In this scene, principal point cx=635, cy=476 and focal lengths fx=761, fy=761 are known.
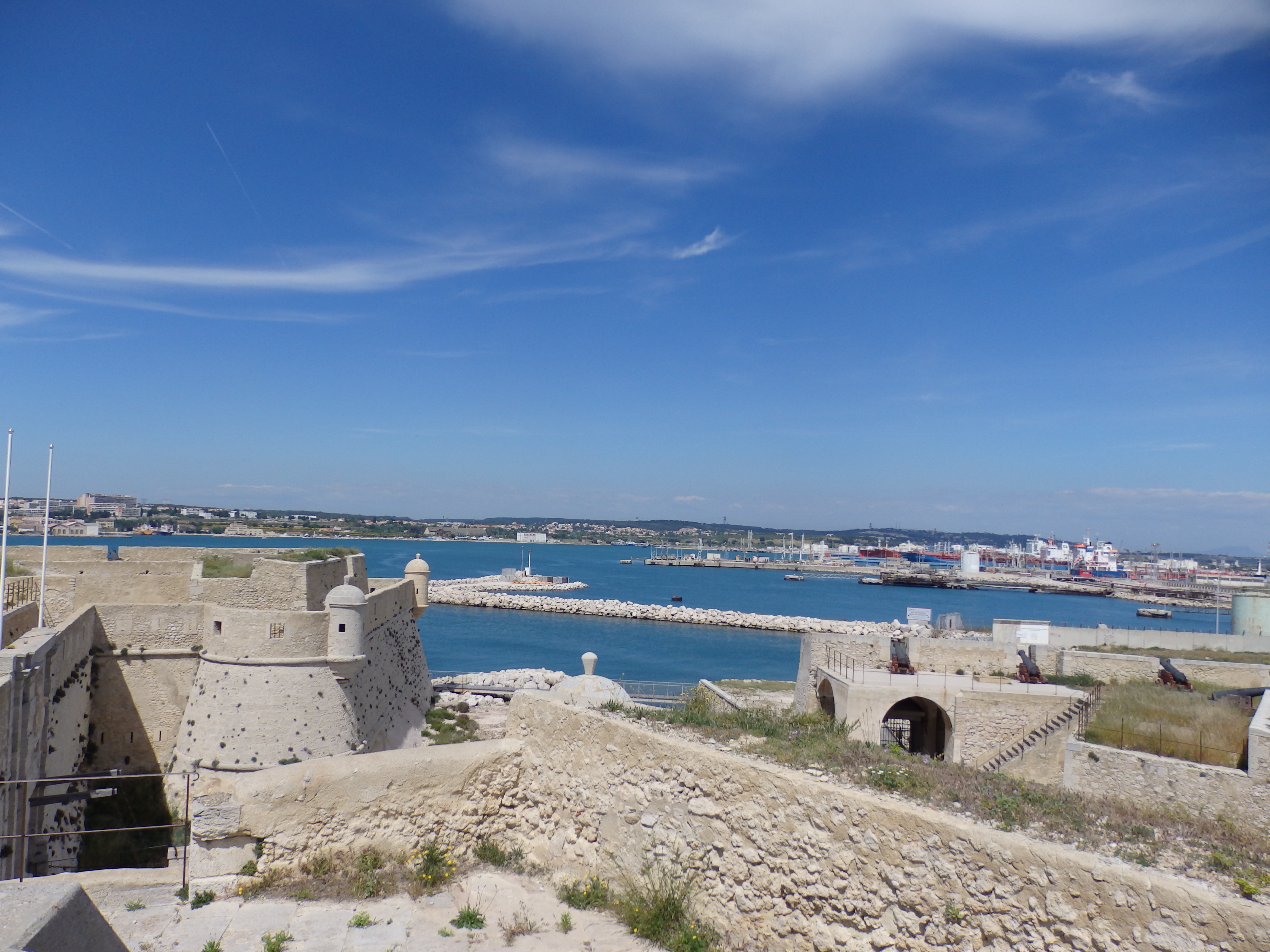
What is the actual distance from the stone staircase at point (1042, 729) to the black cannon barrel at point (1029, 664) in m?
1.83

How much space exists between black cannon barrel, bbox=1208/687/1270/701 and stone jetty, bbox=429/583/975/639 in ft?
122

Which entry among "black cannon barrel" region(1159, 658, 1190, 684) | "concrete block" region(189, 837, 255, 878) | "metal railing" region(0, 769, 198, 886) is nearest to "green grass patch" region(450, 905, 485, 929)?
"concrete block" region(189, 837, 255, 878)

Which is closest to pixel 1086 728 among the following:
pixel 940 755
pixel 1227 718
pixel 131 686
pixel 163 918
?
pixel 1227 718

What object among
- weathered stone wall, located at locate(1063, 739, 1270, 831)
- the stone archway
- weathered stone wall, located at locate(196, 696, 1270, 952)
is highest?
weathered stone wall, located at locate(196, 696, 1270, 952)

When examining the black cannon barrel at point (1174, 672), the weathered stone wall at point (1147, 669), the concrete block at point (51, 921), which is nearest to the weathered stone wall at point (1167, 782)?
the black cannon barrel at point (1174, 672)

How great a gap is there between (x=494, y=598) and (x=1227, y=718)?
63313mm

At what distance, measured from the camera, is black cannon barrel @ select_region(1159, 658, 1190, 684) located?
14.3 metres

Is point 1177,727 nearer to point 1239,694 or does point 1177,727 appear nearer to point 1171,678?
point 1239,694

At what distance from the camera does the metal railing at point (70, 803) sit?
18.8 feet

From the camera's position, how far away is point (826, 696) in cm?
1588

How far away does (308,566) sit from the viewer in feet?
47.9

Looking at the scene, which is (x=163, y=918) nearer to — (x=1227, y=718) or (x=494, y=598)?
(x=1227, y=718)

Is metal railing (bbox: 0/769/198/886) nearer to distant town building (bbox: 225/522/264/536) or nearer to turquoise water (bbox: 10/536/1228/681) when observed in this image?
turquoise water (bbox: 10/536/1228/681)

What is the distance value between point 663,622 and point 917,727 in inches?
1842
